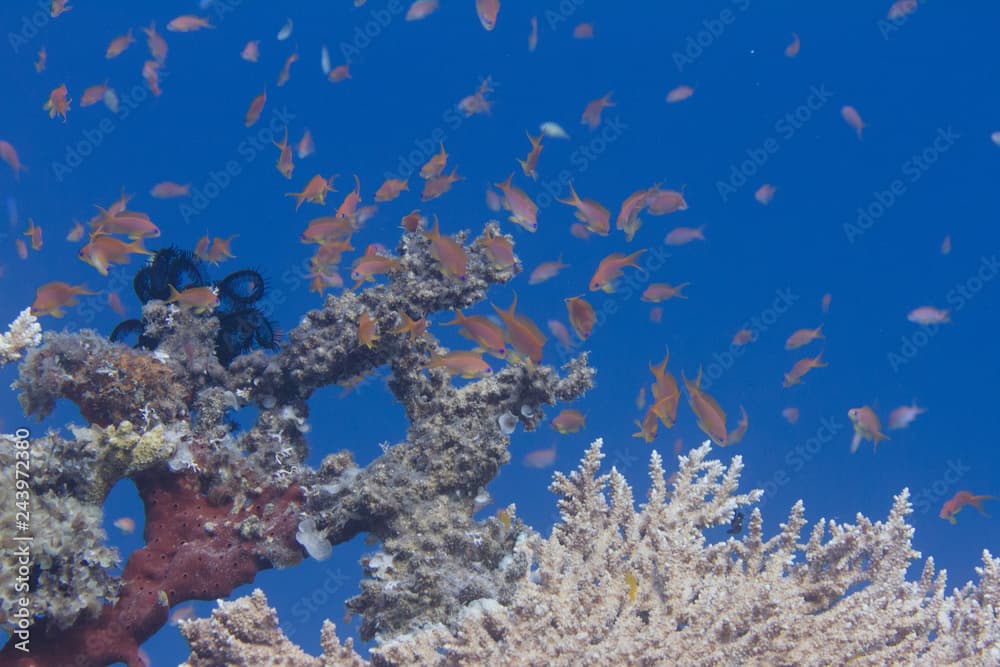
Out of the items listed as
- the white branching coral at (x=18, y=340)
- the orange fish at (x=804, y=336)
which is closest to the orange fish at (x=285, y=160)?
the white branching coral at (x=18, y=340)

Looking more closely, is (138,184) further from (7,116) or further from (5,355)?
(5,355)

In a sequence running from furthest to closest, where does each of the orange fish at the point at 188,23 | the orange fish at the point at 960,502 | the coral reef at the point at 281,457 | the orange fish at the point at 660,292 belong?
the orange fish at the point at 188,23 → the orange fish at the point at 660,292 → the orange fish at the point at 960,502 → the coral reef at the point at 281,457

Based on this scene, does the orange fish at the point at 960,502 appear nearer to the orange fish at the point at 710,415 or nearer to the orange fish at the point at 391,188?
the orange fish at the point at 710,415

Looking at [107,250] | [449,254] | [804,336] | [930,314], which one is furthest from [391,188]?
[930,314]

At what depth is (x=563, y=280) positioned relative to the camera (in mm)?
32062

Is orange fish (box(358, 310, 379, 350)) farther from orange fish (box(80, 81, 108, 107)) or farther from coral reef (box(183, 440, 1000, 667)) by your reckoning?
orange fish (box(80, 81, 108, 107))

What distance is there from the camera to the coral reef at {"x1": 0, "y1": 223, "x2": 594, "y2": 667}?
3.78 metres

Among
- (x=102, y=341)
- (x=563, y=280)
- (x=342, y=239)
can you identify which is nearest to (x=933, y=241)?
(x=563, y=280)

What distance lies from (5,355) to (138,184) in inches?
1581

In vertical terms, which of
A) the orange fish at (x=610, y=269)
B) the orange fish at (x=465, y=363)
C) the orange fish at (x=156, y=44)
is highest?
the orange fish at (x=156, y=44)

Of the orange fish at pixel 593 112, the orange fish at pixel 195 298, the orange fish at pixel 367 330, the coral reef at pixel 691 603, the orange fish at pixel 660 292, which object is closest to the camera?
the coral reef at pixel 691 603

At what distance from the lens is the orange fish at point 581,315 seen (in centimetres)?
510

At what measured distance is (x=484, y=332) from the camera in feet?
14.1

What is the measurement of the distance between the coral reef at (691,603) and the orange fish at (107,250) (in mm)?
3700
